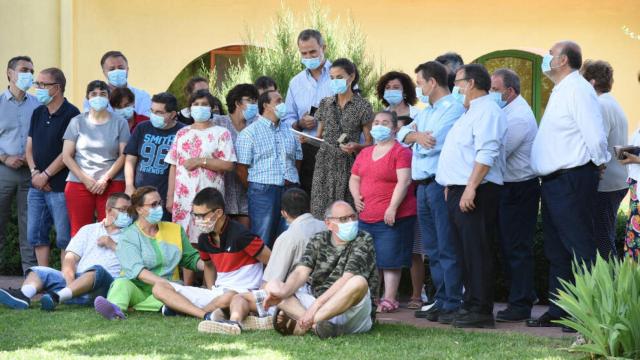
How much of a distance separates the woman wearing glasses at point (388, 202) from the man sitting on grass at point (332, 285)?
1305 millimetres

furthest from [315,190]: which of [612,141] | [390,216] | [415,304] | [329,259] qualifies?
[612,141]

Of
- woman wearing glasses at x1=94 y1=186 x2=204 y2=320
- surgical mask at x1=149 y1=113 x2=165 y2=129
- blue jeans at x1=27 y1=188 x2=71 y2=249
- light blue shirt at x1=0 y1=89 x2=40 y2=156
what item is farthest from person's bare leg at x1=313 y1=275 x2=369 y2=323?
light blue shirt at x1=0 y1=89 x2=40 y2=156

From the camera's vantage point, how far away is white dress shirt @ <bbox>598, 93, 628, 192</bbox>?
887 cm

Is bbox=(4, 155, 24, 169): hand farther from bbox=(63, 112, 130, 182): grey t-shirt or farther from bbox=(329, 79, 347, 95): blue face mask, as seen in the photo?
bbox=(329, 79, 347, 95): blue face mask

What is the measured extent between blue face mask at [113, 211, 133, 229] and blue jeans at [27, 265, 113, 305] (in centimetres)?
42

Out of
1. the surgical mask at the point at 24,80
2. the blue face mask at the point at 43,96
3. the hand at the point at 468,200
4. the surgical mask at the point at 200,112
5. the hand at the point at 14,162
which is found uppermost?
the surgical mask at the point at 24,80

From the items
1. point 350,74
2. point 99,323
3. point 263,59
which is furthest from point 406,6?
point 99,323

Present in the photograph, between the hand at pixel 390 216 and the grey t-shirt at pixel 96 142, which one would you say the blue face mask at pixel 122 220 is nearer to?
the grey t-shirt at pixel 96 142

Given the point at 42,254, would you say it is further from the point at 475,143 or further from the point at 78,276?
the point at 475,143

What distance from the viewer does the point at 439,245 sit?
28.4 ft

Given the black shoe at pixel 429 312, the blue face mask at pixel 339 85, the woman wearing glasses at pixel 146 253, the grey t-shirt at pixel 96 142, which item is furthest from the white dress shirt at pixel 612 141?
the grey t-shirt at pixel 96 142

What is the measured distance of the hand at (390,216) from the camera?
9.20m

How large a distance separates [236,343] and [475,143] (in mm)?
2430

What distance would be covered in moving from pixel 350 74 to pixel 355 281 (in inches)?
106
